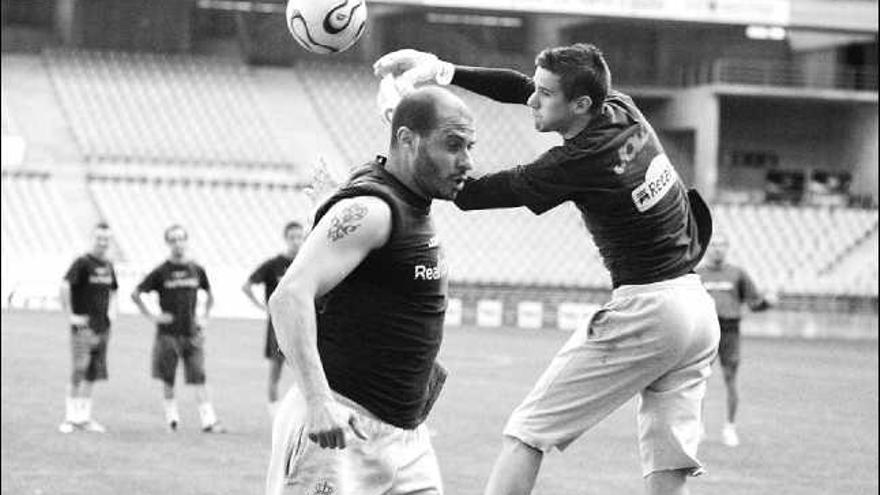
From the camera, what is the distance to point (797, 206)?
46.6m

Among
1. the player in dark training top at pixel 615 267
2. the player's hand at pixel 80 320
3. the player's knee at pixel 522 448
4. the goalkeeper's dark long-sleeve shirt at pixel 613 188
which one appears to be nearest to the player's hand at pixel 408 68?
the player in dark training top at pixel 615 267

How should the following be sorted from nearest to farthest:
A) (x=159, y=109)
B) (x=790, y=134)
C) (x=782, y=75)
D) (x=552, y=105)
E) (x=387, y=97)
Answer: (x=387, y=97) < (x=552, y=105) < (x=159, y=109) < (x=782, y=75) < (x=790, y=134)

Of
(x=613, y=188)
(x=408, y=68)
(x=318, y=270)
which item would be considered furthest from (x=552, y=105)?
(x=318, y=270)

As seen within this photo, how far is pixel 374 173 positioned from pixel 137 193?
125 feet

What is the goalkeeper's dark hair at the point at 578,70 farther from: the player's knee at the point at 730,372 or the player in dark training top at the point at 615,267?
the player's knee at the point at 730,372

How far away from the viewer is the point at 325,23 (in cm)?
705

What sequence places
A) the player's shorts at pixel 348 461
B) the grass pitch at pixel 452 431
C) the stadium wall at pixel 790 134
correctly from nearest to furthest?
the player's shorts at pixel 348 461 < the grass pitch at pixel 452 431 < the stadium wall at pixel 790 134

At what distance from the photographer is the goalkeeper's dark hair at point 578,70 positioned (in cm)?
715

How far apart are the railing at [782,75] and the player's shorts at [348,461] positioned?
43359 millimetres

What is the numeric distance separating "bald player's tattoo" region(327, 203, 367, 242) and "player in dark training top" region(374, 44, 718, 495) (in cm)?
161

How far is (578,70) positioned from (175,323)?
11.3 metres

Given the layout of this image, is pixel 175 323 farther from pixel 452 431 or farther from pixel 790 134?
pixel 790 134

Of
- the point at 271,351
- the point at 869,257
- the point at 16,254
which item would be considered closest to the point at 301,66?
the point at 16,254

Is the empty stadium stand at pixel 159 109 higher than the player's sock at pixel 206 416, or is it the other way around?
the player's sock at pixel 206 416
